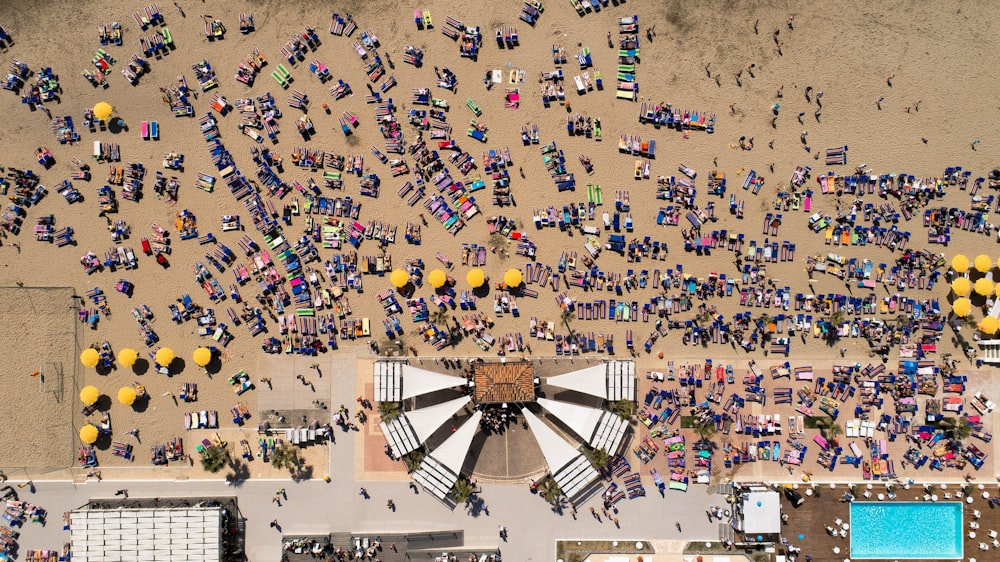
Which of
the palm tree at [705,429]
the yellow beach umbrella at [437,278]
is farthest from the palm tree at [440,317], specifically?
the palm tree at [705,429]

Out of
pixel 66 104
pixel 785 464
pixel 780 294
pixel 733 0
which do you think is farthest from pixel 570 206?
pixel 66 104

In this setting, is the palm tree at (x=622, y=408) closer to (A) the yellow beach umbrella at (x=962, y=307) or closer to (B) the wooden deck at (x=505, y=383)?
(B) the wooden deck at (x=505, y=383)

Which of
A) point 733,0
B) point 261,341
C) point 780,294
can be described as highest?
point 733,0

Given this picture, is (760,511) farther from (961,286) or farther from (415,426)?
(415,426)

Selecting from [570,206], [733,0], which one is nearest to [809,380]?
[570,206]

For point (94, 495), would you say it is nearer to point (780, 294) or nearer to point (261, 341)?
point (261, 341)

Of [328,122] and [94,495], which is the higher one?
[328,122]

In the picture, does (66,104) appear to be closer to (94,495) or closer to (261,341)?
(261,341)

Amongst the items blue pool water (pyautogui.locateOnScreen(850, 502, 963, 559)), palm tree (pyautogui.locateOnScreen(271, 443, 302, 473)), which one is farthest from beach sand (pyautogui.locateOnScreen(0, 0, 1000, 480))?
blue pool water (pyautogui.locateOnScreen(850, 502, 963, 559))
